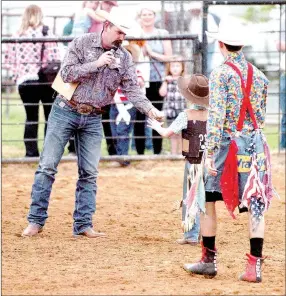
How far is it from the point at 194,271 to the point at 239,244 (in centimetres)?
141

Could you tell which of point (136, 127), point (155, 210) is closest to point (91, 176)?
point (155, 210)

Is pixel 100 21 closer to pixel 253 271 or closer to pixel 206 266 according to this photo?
pixel 206 266

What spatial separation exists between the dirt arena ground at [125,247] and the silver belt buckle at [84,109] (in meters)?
1.02

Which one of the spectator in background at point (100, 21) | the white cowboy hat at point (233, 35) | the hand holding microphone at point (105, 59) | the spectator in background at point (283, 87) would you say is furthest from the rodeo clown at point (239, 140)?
the spectator in background at point (100, 21)

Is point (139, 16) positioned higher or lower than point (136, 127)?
higher

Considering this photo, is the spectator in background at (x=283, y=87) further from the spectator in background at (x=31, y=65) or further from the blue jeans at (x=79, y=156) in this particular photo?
the blue jeans at (x=79, y=156)

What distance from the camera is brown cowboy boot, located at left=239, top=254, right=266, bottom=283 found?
6867 millimetres

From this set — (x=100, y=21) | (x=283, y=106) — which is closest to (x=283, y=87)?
(x=283, y=106)

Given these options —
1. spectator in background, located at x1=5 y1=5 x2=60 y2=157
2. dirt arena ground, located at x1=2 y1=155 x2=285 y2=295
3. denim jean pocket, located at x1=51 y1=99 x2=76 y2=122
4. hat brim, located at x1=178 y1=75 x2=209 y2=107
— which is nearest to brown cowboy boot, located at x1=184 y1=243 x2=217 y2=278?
dirt arena ground, located at x1=2 y1=155 x2=285 y2=295

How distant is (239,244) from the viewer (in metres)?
8.48

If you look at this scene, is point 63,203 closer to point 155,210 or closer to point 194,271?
point 155,210

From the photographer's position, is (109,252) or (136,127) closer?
(109,252)

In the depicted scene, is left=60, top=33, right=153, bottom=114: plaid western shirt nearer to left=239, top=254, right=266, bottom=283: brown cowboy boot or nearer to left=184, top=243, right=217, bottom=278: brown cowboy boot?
left=184, top=243, right=217, bottom=278: brown cowboy boot

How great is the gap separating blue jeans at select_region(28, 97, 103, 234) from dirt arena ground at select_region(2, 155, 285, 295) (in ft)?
0.75
